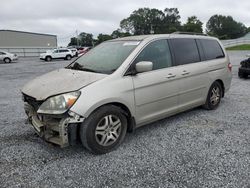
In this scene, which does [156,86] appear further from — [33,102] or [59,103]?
[33,102]

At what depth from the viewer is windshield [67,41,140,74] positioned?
3.58m

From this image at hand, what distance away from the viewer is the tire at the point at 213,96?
5.03 m

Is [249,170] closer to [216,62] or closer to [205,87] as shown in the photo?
[205,87]

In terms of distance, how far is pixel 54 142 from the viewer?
3.06 meters

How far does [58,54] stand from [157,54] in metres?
25.6

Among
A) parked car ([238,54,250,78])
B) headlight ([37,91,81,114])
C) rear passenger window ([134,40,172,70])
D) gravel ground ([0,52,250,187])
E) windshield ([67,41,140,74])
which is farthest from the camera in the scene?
parked car ([238,54,250,78])

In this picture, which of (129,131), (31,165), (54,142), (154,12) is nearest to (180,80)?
(129,131)

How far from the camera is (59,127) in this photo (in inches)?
115

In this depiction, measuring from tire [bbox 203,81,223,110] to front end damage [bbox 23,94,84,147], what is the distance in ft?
10.4

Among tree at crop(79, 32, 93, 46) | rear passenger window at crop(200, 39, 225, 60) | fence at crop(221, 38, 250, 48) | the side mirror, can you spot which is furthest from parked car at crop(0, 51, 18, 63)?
tree at crop(79, 32, 93, 46)

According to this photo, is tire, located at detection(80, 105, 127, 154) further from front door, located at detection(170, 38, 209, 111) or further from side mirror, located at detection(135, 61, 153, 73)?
front door, located at detection(170, 38, 209, 111)

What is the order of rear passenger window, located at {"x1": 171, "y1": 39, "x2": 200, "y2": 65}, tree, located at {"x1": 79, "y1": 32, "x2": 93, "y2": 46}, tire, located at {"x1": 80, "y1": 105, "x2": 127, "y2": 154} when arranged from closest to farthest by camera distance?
tire, located at {"x1": 80, "y1": 105, "x2": 127, "y2": 154} → rear passenger window, located at {"x1": 171, "y1": 39, "x2": 200, "y2": 65} → tree, located at {"x1": 79, "y1": 32, "x2": 93, "y2": 46}

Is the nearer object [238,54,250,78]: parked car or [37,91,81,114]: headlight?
[37,91,81,114]: headlight

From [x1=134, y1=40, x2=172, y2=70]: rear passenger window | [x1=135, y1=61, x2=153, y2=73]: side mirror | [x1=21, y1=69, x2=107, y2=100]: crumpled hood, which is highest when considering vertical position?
[x1=134, y1=40, x2=172, y2=70]: rear passenger window
